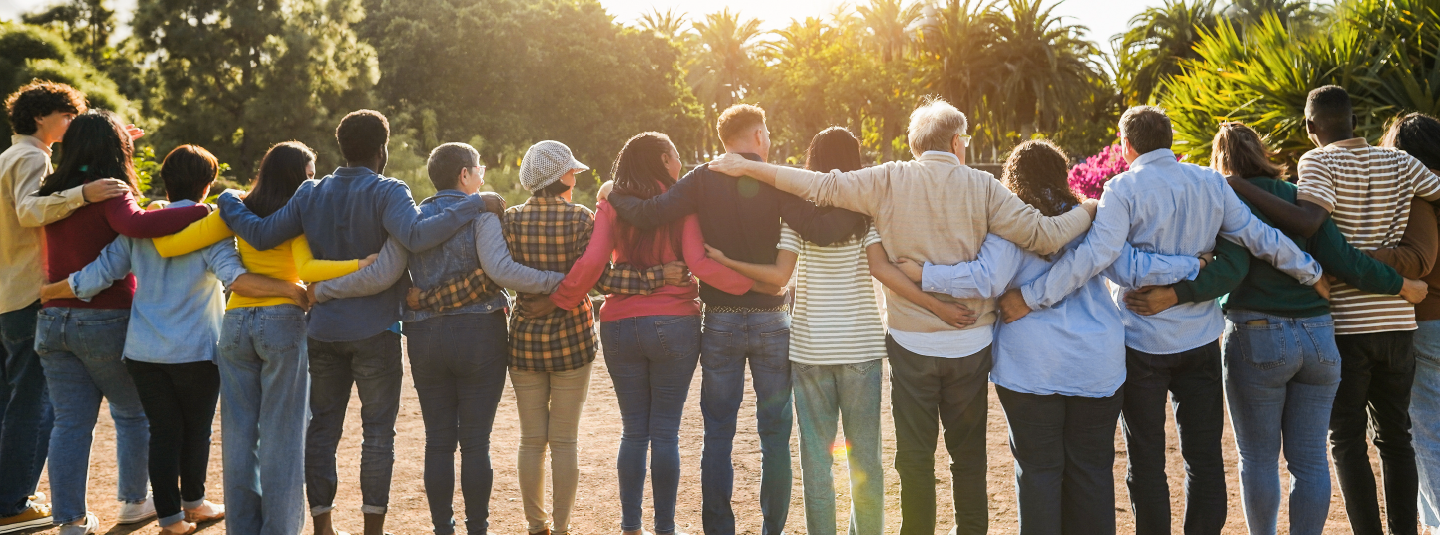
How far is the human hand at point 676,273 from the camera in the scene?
338cm

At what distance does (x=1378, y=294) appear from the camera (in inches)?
129

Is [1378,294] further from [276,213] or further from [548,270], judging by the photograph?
[276,213]

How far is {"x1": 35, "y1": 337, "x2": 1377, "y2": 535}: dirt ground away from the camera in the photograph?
13.4 ft

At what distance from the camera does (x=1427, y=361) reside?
348 cm

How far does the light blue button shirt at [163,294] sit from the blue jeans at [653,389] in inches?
63.7

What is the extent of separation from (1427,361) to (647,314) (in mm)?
3032

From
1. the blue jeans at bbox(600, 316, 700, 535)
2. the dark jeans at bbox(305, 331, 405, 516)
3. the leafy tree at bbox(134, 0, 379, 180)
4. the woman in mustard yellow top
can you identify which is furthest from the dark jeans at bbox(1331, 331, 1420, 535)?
the leafy tree at bbox(134, 0, 379, 180)

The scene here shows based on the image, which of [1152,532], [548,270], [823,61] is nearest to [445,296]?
[548,270]

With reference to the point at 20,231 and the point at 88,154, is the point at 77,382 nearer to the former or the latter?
the point at 20,231

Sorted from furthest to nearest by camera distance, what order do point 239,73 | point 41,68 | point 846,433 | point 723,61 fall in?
point 723,61
point 239,73
point 41,68
point 846,433

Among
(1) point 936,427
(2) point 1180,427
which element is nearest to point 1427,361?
(2) point 1180,427

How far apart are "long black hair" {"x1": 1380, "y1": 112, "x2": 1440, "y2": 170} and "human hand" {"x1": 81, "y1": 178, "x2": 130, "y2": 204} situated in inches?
202

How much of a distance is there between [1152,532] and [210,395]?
3.74 m

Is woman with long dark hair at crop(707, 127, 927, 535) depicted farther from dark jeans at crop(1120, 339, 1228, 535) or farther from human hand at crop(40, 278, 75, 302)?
human hand at crop(40, 278, 75, 302)
